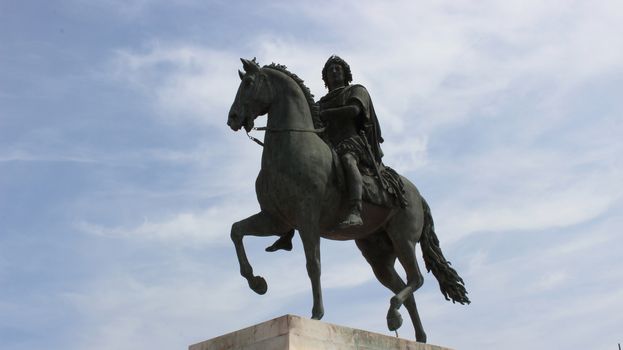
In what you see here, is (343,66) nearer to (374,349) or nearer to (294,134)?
(294,134)

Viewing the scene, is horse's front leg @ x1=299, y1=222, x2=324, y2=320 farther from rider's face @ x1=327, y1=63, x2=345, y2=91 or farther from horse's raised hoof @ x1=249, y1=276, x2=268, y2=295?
rider's face @ x1=327, y1=63, x2=345, y2=91

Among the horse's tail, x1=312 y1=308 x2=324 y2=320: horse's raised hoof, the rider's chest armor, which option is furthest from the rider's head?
x1=312 y1=308 x2=324 y2=320: horse's raised hoof

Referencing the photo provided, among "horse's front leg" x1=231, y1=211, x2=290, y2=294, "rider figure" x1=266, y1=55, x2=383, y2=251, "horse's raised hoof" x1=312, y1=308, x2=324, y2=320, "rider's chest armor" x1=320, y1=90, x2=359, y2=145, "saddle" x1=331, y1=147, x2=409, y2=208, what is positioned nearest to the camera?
"horse's raised hoof" x1=312, y1=308, x2=324, y2=320

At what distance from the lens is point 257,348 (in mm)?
10148

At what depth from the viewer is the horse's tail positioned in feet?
43.7

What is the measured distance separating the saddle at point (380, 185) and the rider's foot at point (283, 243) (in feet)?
3.02

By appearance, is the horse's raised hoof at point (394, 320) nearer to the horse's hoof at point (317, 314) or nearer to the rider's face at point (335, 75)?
the horse's hoof at point (317, 314)

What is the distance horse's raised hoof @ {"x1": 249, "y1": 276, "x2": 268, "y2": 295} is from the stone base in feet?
2.96

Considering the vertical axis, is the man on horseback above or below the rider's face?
below

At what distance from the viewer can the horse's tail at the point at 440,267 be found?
43.7ft

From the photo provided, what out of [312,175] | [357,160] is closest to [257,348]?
[312,175]

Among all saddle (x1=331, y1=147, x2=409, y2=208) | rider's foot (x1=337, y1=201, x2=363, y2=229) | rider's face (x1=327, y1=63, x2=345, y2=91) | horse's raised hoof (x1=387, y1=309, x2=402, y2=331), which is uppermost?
rider's face (x1=327, y1=63, x2=345, y2=91)

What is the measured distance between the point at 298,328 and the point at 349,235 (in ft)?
8.16

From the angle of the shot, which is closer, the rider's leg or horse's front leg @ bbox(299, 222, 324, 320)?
horse's front leg @ bbox(299, 222, 324, 320)
